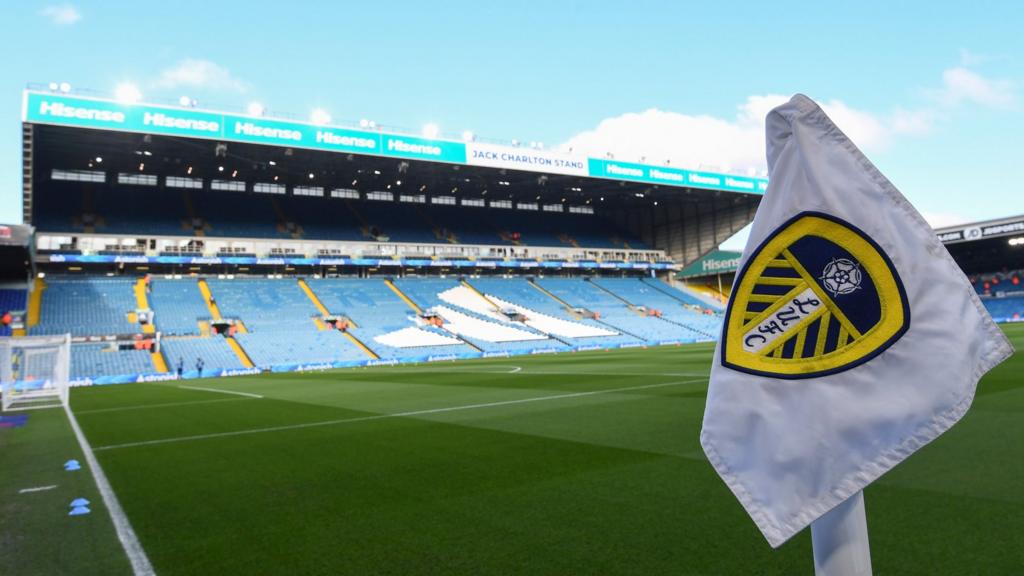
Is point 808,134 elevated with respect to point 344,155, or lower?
lower

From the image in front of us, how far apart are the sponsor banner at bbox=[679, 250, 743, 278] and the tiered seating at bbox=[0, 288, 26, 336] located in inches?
2214

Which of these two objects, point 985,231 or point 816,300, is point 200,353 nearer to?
point 816,300

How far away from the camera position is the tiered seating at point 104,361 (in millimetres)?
31125

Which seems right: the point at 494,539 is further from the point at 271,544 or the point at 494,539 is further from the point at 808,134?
the point at 808,134

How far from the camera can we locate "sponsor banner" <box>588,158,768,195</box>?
4800cm

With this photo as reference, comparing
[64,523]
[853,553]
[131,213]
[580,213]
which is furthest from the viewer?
[580,213]

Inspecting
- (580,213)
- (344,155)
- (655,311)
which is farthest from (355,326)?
(580,213)

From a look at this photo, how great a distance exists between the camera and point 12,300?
3575 centimetres

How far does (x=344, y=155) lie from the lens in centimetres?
4191

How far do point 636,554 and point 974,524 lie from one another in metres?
2.29

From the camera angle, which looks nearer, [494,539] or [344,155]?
[494,539]

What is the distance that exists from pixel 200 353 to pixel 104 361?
469cm

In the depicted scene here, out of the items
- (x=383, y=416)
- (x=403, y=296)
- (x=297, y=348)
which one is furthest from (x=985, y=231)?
(x=383, y=416)

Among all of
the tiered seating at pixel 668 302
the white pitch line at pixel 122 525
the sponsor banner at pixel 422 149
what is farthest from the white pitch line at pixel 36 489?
the tiered seating at pixel 668 302
